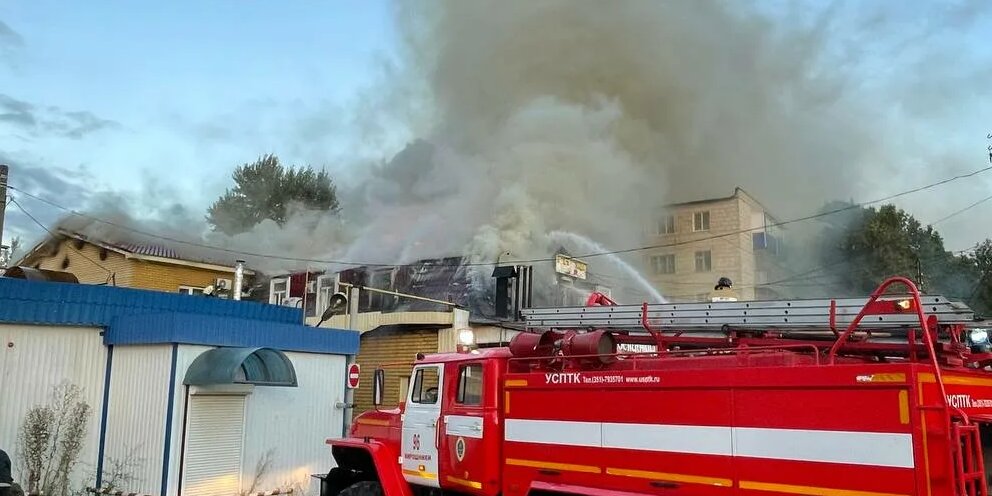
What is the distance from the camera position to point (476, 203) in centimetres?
3056

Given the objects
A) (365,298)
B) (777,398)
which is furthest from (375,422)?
(365,298)

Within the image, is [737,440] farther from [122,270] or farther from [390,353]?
[122,270]

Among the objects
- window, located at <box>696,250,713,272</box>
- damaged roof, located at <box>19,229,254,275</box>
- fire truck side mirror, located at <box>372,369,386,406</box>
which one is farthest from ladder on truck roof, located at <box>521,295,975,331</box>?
window, located at <box>696,250,713,272</box>

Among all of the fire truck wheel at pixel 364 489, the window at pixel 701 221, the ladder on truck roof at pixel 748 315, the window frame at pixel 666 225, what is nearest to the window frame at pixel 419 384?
the fire truck wheel at pixel 364 489

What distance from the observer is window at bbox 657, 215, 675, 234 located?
37.1m

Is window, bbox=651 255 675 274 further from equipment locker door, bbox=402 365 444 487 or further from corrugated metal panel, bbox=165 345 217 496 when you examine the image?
equipment locker door, bbox=402 365 444 487

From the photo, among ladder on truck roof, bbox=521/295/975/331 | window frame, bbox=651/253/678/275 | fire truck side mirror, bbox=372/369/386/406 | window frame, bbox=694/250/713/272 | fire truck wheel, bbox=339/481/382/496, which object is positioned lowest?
fire truck wheel, bbox=339/481/382/496

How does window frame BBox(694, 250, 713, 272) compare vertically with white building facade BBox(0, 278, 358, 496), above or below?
above

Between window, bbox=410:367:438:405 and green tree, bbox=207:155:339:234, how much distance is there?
40652mm

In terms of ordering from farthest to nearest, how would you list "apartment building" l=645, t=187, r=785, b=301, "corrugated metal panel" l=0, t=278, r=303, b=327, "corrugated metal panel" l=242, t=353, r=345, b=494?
"apartment building" l=645, t=187, r=785, b=301 < "corrugated metal panel" l=242, t=353, r=345, b=494 < "corrugated metal panel" l=0, t=278, r=303, b=327

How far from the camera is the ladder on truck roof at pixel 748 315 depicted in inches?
233

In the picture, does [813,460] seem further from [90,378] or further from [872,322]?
[90,378]

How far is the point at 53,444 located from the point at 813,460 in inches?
480

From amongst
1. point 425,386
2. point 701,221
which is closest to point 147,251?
point 425,386
